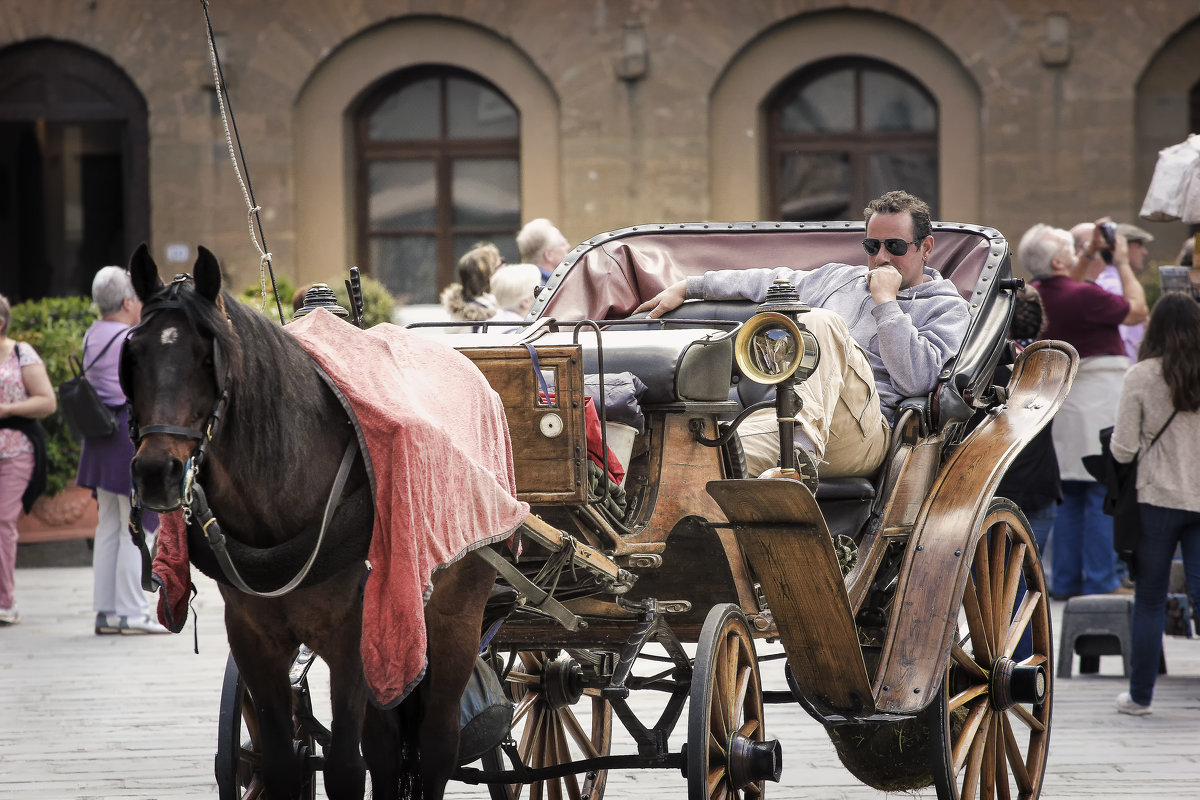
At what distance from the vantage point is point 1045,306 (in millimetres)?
9266

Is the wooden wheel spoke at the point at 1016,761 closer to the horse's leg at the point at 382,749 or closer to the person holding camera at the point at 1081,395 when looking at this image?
the horse's leg at the point at 382,749

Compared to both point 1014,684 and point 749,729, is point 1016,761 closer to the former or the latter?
point 1014,684

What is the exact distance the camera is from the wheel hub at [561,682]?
5170 mm

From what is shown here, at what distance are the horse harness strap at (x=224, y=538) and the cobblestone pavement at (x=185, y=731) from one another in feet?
8.55

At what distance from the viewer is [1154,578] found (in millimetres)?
6902

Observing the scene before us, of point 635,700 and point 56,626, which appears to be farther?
point 56,626

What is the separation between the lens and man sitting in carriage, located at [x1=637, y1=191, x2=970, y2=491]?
4.69 m

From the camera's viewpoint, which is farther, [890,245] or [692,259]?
[692,259]

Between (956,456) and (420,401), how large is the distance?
216cm

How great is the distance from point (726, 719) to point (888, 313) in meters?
1.53

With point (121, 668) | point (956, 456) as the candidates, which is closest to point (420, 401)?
point (956, 456)

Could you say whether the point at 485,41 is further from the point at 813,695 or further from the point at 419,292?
the point at 813,695

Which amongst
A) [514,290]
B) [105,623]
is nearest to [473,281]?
[514,290]

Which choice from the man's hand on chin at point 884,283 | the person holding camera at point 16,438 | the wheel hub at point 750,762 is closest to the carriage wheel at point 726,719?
the wheel hub at point 750,762
